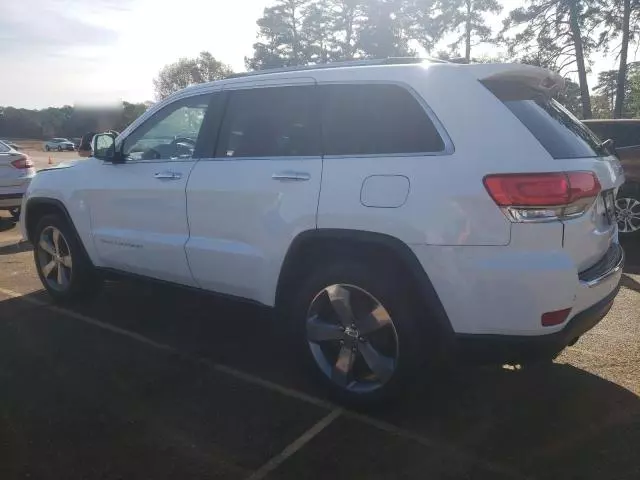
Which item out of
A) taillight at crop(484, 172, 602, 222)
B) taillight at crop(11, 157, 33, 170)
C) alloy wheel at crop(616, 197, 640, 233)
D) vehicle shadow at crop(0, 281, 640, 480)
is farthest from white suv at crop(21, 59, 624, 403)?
taillight at crop(11, 157, 33, 170)

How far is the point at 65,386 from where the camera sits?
12.1 ft

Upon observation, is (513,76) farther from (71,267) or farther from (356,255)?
(71,267)

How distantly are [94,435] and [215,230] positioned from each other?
1.41m

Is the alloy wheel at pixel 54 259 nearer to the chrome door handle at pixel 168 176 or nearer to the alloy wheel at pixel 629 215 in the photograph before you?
the chrome door handle at pixel 168 176

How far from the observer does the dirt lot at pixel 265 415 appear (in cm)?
287

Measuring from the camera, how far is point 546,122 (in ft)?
10.4

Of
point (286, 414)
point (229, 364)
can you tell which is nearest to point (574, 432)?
point (286, 414)

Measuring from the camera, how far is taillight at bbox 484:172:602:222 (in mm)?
2797

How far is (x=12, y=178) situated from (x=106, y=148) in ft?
19.6

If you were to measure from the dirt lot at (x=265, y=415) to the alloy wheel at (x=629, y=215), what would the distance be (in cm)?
415

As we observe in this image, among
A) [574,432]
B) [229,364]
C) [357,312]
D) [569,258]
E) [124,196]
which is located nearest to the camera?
[569,258]

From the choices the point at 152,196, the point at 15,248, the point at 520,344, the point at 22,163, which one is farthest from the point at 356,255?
the point at 22,163

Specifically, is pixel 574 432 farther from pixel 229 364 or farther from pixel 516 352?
pixel 229 364

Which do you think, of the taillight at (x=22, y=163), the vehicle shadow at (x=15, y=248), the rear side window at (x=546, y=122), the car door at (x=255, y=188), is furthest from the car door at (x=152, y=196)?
the taillight at (x=22, y=163)
